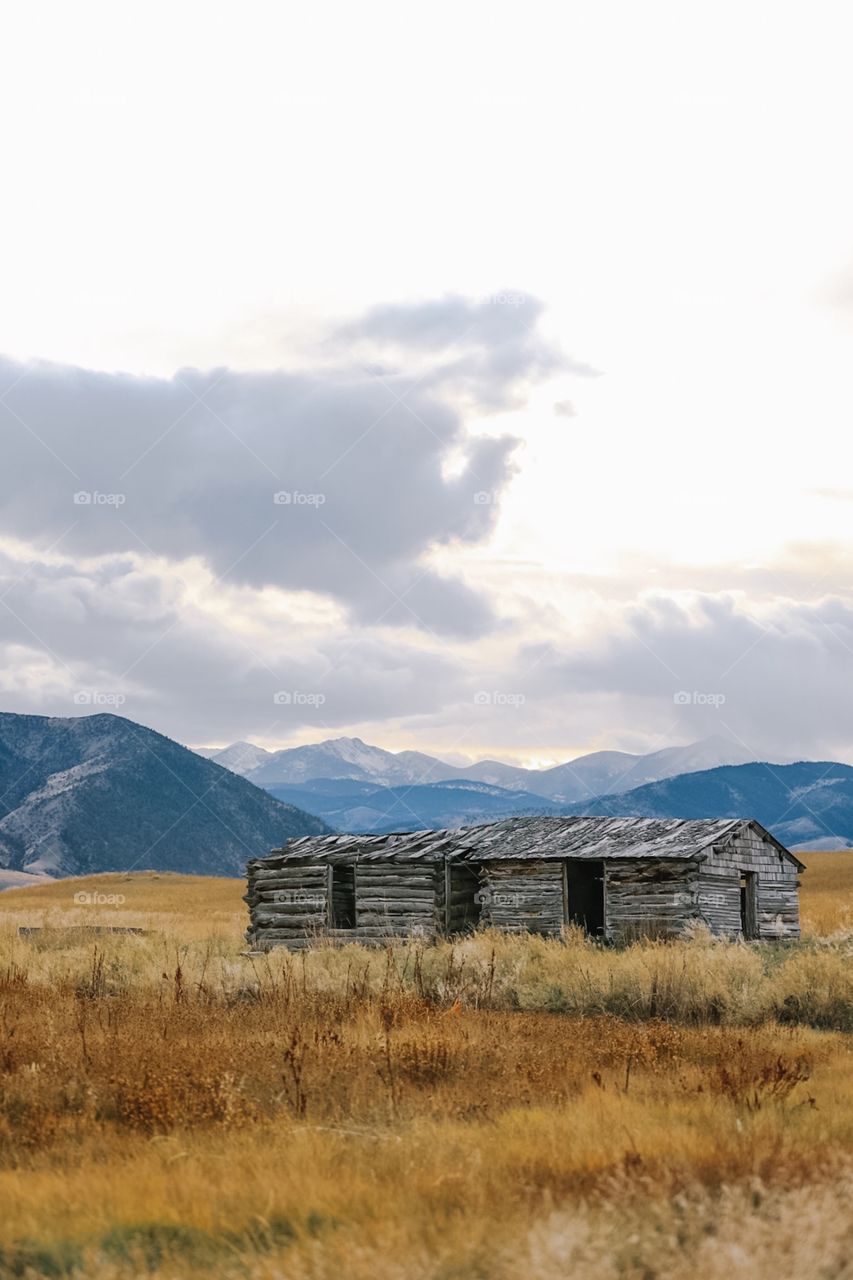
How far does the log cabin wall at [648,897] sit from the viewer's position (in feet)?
87.8

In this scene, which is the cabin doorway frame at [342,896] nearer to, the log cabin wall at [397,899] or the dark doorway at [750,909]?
the log cabin wall at [397,899]

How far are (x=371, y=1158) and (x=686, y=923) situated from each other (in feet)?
69.0

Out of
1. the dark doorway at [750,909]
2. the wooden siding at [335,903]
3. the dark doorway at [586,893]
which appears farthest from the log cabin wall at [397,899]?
the dark doorway at [750,909]

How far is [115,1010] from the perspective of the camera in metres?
12.1

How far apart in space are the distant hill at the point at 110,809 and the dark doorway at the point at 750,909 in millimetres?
141391

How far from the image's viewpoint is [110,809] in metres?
176

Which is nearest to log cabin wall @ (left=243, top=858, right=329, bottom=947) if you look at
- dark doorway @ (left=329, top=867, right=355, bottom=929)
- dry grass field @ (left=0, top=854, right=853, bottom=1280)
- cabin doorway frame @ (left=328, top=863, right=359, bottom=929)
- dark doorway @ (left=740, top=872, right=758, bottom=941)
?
cabin doorway frame @ (left=328, top=863, right=359, bottom=929)

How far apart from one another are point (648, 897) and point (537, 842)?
3.42 metres

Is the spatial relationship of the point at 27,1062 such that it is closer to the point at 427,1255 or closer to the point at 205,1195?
the point at 205,1195

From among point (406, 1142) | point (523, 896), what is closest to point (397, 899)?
point (523, 896)

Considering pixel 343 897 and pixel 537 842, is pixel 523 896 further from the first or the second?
pixel 343 897

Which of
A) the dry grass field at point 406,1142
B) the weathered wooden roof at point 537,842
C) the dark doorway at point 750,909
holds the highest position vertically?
the weathered wooden roof at point 537,842

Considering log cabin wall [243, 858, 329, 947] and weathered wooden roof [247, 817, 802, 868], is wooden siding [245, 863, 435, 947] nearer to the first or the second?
log cabin wall [243, 858, 329, 947]

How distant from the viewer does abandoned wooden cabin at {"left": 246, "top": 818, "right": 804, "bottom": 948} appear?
27250mm
